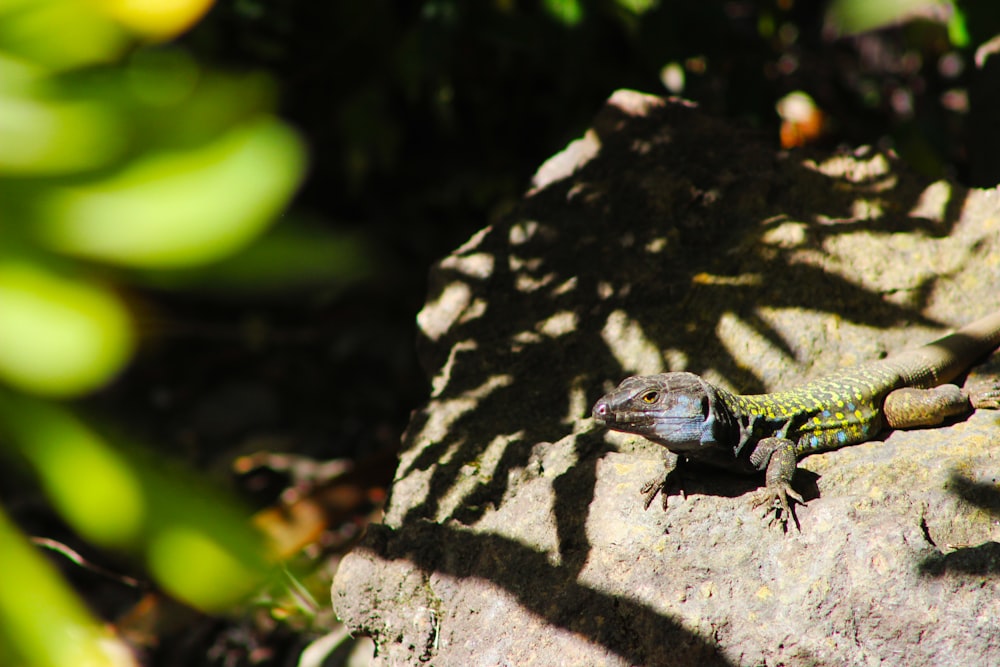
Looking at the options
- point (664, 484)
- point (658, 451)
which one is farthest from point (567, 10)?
point (664, 484)

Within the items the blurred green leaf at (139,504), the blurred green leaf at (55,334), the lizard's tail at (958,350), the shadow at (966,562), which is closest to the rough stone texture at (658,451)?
the shadow at (966,562)

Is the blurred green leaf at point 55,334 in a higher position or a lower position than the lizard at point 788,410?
higher

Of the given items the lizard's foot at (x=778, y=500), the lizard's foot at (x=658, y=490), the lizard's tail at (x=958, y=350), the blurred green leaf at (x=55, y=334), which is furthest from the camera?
the lizard's tail at (x=958, y=350)

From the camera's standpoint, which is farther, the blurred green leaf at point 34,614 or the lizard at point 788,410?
the lizard at point 788,410

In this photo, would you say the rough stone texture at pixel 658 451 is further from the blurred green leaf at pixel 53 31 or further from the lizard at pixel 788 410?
the blurred green leaf at pixel 53 31

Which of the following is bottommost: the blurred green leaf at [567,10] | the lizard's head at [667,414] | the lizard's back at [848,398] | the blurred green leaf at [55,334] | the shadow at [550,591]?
the shadow at [550,591]

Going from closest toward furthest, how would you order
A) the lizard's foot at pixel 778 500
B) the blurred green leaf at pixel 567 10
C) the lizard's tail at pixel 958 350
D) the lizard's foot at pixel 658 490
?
1. the lizard's foot at pixel 778 500
2. the lizard's foot at pixel 658 490
3. the lizard's tail at pixel 958 350
4. the blurred green leaf at pixel 567 10

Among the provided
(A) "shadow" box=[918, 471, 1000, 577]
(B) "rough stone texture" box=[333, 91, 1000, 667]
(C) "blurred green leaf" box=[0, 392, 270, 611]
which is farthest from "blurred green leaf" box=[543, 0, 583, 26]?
(C) "blurred green leaf" box=[0, 392, 270, 611]

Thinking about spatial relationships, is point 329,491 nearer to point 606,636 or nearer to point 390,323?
point 390,323
